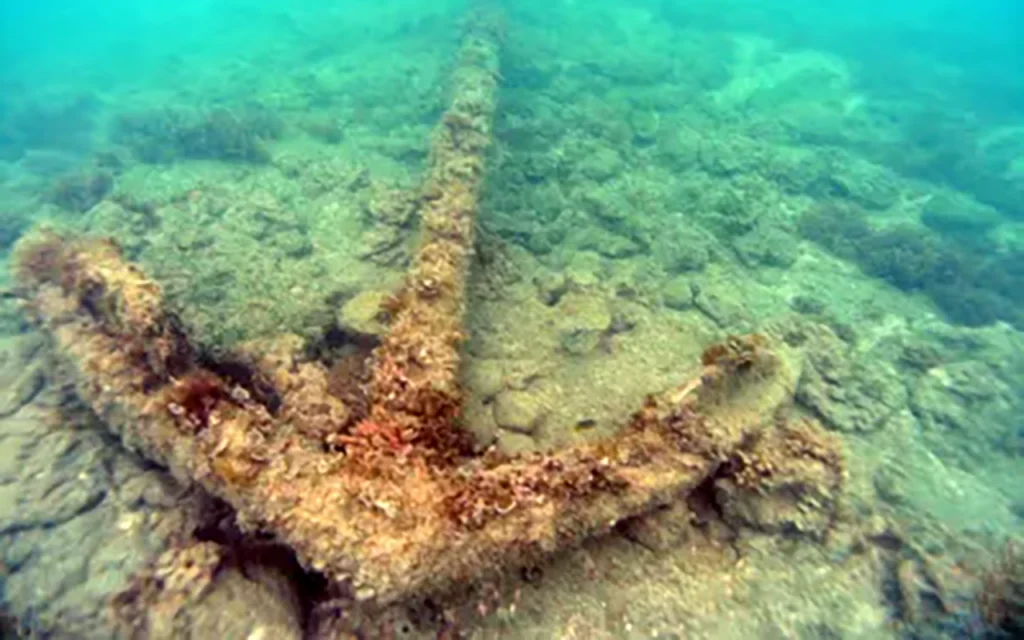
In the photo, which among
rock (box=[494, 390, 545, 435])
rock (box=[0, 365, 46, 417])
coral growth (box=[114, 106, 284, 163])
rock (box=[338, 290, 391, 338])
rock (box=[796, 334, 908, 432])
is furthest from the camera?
coral growth (box=[114, 106, 284, 163])

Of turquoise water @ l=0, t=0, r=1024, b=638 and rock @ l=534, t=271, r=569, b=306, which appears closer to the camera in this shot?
turquoise water @ l=0, t=0, r=1024, b=638

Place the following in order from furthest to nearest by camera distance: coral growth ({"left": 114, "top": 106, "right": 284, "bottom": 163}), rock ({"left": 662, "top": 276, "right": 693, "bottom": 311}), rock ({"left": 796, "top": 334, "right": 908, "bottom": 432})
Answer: coral growth ({"left": 114, "top": 106, "right": 284, "bottom": 163}), rock ({"left": 662, "top": 276, "right": 693, "bottom": 311}), rock ({"left": 796, "top": 334, "right": 908, "bottom": 432})

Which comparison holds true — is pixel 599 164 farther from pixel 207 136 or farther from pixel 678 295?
pixel 207 136

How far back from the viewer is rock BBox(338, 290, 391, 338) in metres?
7.05

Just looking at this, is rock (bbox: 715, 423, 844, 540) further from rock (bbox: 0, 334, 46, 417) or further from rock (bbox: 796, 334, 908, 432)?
rock (bbox: 0, 334, 46, 417)

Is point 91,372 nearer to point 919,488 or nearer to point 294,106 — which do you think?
point 919,488

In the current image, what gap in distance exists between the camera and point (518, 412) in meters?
6.80

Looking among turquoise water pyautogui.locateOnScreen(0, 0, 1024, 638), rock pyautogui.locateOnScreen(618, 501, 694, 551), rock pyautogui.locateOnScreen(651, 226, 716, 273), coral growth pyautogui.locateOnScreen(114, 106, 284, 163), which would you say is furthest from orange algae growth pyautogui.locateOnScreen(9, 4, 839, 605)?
coral growth pyautogui.locateOnScreen(114, 106, 284, 163)

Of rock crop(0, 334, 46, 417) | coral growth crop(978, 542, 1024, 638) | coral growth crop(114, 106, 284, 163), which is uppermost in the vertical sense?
coral growth crop(978, 542, 1024, 638)

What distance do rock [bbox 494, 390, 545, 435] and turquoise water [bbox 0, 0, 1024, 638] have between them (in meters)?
0.10

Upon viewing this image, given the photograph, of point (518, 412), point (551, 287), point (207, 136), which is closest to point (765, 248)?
point (551, 287)

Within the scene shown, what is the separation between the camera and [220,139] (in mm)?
14695

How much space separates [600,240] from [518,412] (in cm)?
514

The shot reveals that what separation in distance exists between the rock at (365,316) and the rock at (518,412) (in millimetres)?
1592
